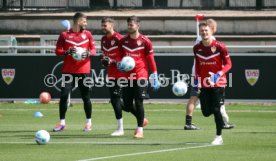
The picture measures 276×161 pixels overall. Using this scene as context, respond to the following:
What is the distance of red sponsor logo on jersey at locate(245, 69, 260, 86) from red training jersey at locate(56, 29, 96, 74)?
7.76 meters

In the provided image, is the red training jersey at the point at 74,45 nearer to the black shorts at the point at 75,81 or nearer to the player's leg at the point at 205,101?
the black shorts at the point at 75,81

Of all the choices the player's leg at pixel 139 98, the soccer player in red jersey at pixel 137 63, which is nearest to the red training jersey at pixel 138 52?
the soccer player in red jersey at pixel 137 63

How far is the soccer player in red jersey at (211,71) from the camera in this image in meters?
15.6

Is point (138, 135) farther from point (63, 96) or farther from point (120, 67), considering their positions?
point (63, 96)

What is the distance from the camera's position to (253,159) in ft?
45.3

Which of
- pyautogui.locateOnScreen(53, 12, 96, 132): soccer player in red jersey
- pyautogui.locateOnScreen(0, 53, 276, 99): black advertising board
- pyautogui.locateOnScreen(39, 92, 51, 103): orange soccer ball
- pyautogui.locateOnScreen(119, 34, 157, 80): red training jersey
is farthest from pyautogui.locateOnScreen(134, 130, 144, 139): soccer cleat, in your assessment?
pyautogui.locateOnScreen(39, 92, 51, 103): orange soccer ball

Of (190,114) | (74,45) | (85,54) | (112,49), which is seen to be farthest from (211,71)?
(74,45)

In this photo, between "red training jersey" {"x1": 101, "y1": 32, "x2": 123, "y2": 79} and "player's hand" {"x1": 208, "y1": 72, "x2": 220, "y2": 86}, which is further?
"red training jersey" {"x1": 101, "y1": 32, "x2": 123, "y2": 79}

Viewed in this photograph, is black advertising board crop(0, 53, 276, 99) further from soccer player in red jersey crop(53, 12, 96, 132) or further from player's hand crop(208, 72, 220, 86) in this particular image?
player's hand crop(208, 72, 220, 86)

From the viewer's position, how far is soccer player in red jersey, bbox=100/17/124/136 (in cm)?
1744

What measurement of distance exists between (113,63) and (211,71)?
2285 millimetres

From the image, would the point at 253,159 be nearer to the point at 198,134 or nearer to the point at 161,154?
the point at 161,154

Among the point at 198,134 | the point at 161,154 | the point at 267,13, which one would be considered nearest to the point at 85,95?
the point at 198,134

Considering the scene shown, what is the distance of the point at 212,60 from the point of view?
16.0 meters
